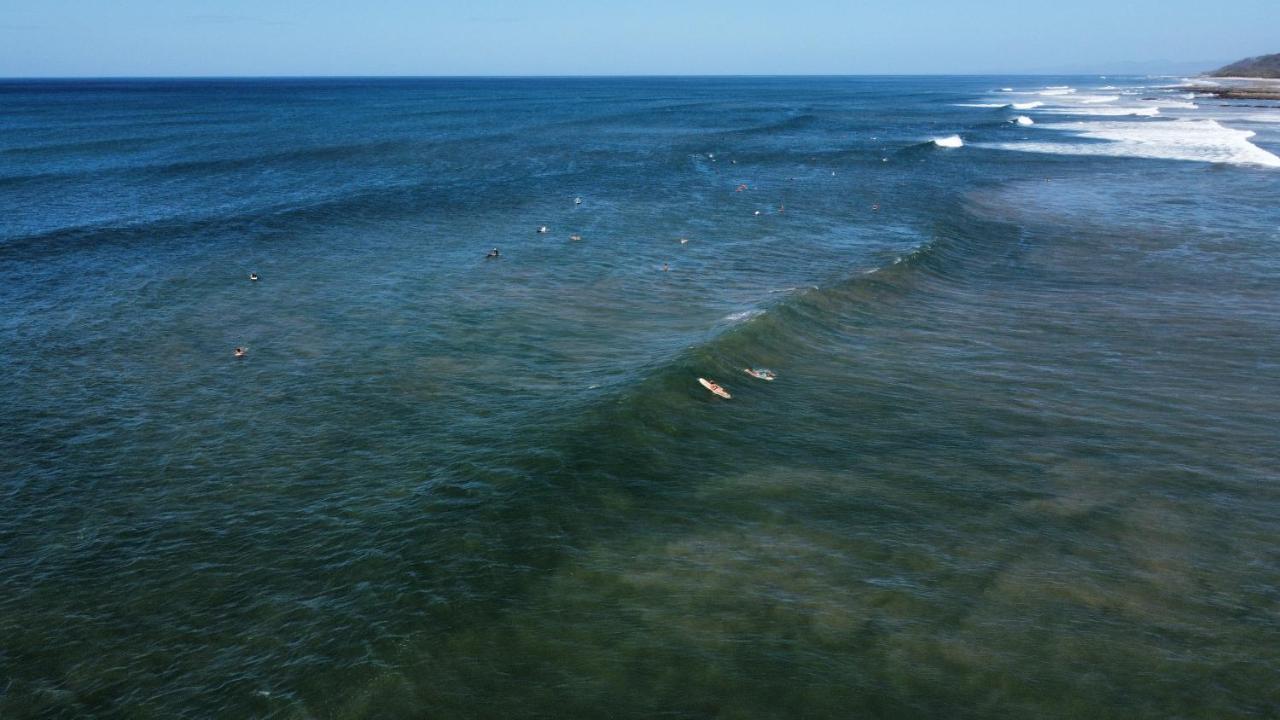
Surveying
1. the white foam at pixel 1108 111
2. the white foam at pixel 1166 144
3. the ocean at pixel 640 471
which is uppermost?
the white foam at pixel 1108 111

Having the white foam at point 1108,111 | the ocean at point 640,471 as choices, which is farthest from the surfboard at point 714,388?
the white foam at point 1108,111

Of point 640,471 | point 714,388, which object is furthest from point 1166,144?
point 640,471

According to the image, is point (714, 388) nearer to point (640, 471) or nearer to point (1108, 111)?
point (640, 471)

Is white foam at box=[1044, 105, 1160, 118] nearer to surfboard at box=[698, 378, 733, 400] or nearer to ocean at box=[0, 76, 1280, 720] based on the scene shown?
ocean at box=[0, 76, 1280, 720]

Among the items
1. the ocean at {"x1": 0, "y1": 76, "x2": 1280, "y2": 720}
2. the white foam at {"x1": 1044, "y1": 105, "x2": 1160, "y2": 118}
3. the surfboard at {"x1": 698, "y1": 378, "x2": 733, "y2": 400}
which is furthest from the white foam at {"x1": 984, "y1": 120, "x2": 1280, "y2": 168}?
the surfboard at {"x1": 698, "y1": 378, "x2": 733, "y2": 400}

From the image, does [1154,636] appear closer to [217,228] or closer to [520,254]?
[520,254]

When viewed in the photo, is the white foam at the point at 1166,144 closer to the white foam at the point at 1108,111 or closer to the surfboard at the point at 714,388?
the white foam at the point at 1108,111
